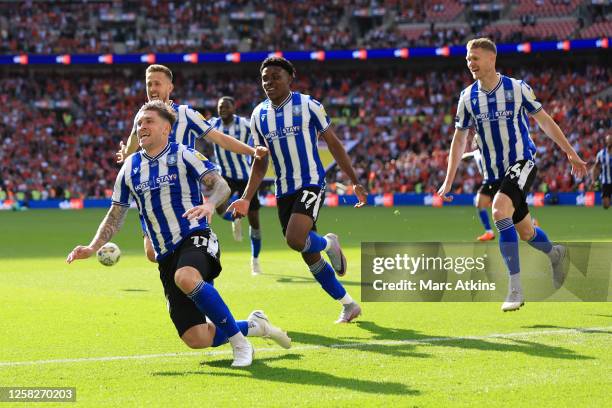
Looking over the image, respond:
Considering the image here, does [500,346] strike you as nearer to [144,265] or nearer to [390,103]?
[144,265]

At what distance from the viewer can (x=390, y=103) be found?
47344 mm

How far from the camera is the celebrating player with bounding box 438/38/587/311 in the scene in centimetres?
902

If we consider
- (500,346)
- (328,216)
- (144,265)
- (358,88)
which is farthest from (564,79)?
(500,346)

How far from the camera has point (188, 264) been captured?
6.38m

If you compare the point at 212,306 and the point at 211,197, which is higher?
the point at 211,197

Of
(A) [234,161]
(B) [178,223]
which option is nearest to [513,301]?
(B) [178,223]

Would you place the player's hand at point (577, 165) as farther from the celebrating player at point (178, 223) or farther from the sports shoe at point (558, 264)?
the celebrating player at point (178, 223)

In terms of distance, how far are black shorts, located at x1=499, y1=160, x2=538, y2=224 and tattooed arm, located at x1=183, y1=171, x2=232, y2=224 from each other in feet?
11.7

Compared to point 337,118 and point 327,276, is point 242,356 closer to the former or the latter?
point 327,276

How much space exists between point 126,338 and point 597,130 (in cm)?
3485

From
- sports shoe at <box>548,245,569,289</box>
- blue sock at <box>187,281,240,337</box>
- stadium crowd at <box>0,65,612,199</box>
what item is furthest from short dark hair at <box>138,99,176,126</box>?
stadium crowd at <box>0,65,612,199</box>

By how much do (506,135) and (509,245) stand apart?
3.52 feet

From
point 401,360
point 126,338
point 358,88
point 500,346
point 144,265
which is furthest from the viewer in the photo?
point 358,88

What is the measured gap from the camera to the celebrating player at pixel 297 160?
859 cm
